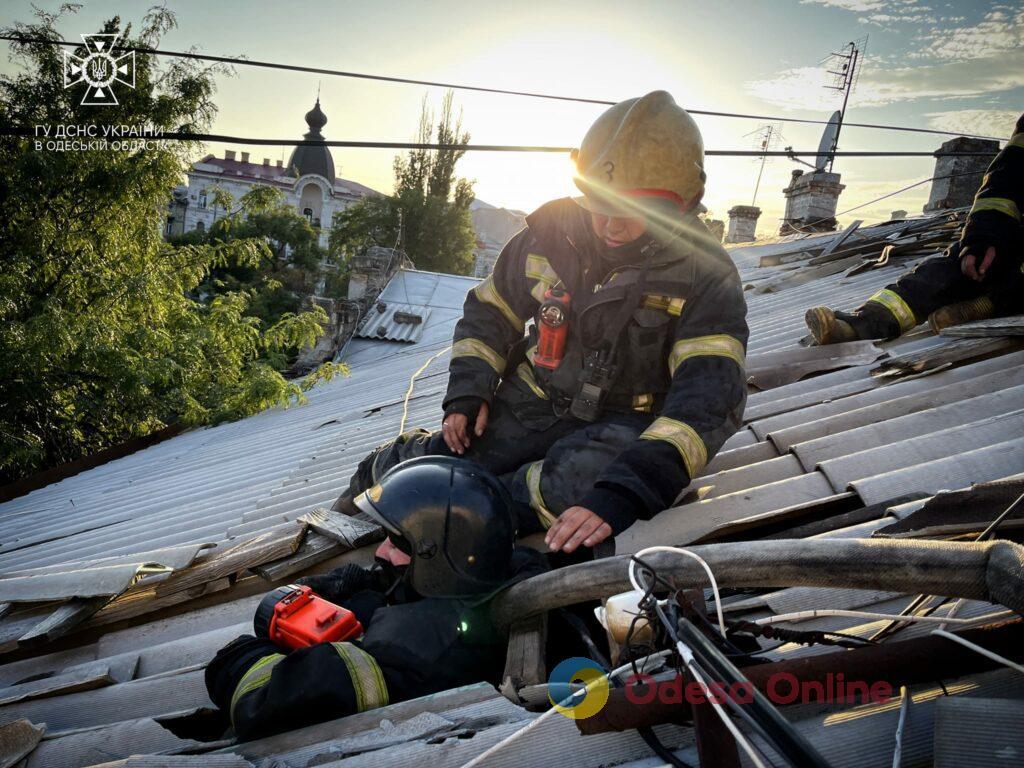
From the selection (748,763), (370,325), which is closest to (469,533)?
(748,763)

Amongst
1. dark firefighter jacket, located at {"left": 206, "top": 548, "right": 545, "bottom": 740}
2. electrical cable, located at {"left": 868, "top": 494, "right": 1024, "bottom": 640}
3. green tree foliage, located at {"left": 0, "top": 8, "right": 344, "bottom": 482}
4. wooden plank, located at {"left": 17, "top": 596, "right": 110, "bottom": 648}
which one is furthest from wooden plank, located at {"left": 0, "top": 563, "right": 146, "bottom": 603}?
green tree foliage, located at {"left": 0, "top": 8, "right": 344, "bottom": 482}

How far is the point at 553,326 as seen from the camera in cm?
272

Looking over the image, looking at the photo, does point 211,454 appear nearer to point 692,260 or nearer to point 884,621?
point 692,260

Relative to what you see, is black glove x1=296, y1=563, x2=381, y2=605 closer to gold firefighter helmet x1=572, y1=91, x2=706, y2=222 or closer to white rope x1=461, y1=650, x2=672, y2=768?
white rope x1=461, y1=650, x2=672, y2=768

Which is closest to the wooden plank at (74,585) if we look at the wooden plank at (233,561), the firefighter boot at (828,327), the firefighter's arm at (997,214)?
the wooden plank at (233,561)

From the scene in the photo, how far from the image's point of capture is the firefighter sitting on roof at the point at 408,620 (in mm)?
1609

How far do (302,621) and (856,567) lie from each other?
1.49 meters

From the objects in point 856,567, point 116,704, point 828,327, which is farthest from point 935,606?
point 828,327

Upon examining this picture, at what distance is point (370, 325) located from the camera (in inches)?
565

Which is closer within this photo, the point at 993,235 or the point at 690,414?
the point at 690,414

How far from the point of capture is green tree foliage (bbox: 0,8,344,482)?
842 centimetres

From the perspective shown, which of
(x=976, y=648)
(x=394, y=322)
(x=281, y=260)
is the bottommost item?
(x=281, y=260)

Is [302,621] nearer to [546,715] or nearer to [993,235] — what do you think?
[546,715]

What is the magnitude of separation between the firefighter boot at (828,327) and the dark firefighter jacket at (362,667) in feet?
9.11
